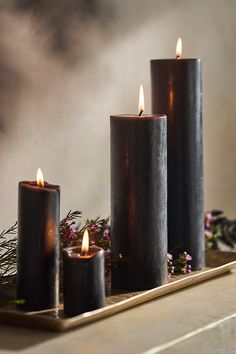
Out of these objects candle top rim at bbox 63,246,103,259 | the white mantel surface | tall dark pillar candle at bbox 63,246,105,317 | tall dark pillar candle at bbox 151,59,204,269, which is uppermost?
tall dark pillar candle at bbox 151,59,204,269

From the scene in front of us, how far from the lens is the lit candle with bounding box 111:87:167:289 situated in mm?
1377

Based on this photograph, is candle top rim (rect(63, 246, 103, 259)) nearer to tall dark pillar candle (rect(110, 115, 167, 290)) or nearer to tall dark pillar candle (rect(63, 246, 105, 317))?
tall dark pillar candle (rect(63, 246, 105, 317))

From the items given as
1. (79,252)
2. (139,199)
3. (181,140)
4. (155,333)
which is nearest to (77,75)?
(181,140)

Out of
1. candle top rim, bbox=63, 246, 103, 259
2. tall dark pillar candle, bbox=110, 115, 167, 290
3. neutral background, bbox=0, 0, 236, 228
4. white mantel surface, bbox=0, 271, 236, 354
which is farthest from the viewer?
neutral background, bbox=0, 0, 236, 228

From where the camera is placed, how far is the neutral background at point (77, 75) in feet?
4.99

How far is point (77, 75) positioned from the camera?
1658mm

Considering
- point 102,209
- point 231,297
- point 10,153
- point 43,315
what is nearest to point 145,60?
point 102,209

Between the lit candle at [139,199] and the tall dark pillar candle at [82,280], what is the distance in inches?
5.5

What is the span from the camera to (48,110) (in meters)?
1.60

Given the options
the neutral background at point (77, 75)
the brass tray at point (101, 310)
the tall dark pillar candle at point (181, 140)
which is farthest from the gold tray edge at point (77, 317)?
the neutral background at point (77, 75)

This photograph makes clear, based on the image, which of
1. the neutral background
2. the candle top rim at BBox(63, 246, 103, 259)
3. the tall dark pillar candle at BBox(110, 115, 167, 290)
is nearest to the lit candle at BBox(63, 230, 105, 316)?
the candle top rim at BBox(63, 246, 103, 259)

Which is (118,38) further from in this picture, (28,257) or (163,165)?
(28,257)

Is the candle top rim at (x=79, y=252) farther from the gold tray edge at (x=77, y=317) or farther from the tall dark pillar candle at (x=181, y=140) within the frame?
the tall dark pillar candle at (x=181, y=140)

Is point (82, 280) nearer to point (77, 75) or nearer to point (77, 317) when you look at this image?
point (77, 317)
